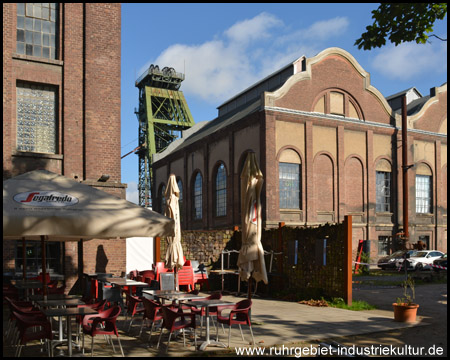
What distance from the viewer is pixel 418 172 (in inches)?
1366

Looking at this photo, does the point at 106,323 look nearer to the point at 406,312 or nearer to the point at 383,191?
the point at 406,312

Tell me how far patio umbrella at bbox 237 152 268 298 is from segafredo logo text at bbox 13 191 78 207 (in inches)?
169

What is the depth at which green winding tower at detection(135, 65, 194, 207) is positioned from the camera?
6181cm

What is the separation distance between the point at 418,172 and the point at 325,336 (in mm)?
27917

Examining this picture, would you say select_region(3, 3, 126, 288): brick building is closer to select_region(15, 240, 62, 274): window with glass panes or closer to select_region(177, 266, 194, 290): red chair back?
select_region(15, 240, 62, 274): window with glass panes

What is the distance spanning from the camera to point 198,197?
1497 inches

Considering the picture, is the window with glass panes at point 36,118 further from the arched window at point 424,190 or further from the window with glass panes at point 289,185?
the arched window at point 424,190

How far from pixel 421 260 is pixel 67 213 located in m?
25.4

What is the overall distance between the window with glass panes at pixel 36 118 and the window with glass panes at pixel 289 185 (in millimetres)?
15993

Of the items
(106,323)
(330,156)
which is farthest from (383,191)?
(106,323)

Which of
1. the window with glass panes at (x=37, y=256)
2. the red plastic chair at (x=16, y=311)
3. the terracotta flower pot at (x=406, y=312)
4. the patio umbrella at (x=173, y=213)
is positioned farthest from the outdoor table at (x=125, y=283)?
the terracotta flower pot at (x=406, y=312)

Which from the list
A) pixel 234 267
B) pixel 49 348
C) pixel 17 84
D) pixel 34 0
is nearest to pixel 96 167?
pixel 17 84

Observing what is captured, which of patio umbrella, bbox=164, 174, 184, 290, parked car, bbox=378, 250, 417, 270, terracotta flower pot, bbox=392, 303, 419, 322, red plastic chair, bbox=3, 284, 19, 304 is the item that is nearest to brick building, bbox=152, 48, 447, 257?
parked car, bbox=378, 250, 417, 270

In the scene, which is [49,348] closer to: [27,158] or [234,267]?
[27,158]
